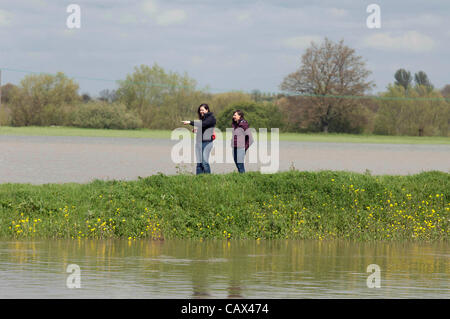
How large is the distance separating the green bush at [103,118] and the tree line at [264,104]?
10 cm

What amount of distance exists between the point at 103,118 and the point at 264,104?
21.8 meters

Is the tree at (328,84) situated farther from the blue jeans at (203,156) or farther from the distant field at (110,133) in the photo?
the blue jeans at (203,156)

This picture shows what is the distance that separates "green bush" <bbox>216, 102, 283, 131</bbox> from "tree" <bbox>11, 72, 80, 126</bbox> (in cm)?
1708

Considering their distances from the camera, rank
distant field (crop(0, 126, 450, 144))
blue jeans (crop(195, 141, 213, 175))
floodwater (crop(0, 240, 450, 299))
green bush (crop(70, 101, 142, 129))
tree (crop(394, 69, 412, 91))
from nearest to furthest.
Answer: floodwater (crop(0, 240, 450, 299))
blue jeans (crop(195, 141, 213, 175))
distant field (crop(0, 126, 450, 144))
green bush (crop(70, 101, 142, 129))
tree (crop(394, 69, 412, 91))

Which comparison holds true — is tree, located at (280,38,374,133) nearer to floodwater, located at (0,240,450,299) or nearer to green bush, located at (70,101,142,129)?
green bush, located at (70,101,142,129)

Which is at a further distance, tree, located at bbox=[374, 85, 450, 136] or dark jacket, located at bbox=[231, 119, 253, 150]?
tree, located at bbox=[374, 85, 450, 136]

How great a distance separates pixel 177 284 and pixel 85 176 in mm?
14683

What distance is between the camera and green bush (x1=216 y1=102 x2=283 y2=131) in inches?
3519

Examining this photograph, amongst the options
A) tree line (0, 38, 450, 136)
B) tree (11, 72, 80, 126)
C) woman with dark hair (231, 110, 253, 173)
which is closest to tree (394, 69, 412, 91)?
tree line (0, 38, 450, 136)

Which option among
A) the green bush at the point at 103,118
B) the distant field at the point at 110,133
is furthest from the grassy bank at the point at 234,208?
the green bush at the point at 103,118

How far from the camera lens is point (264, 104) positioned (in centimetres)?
9662

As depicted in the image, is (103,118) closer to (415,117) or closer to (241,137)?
(415,117)

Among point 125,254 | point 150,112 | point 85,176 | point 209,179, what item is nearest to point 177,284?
point 125,254
